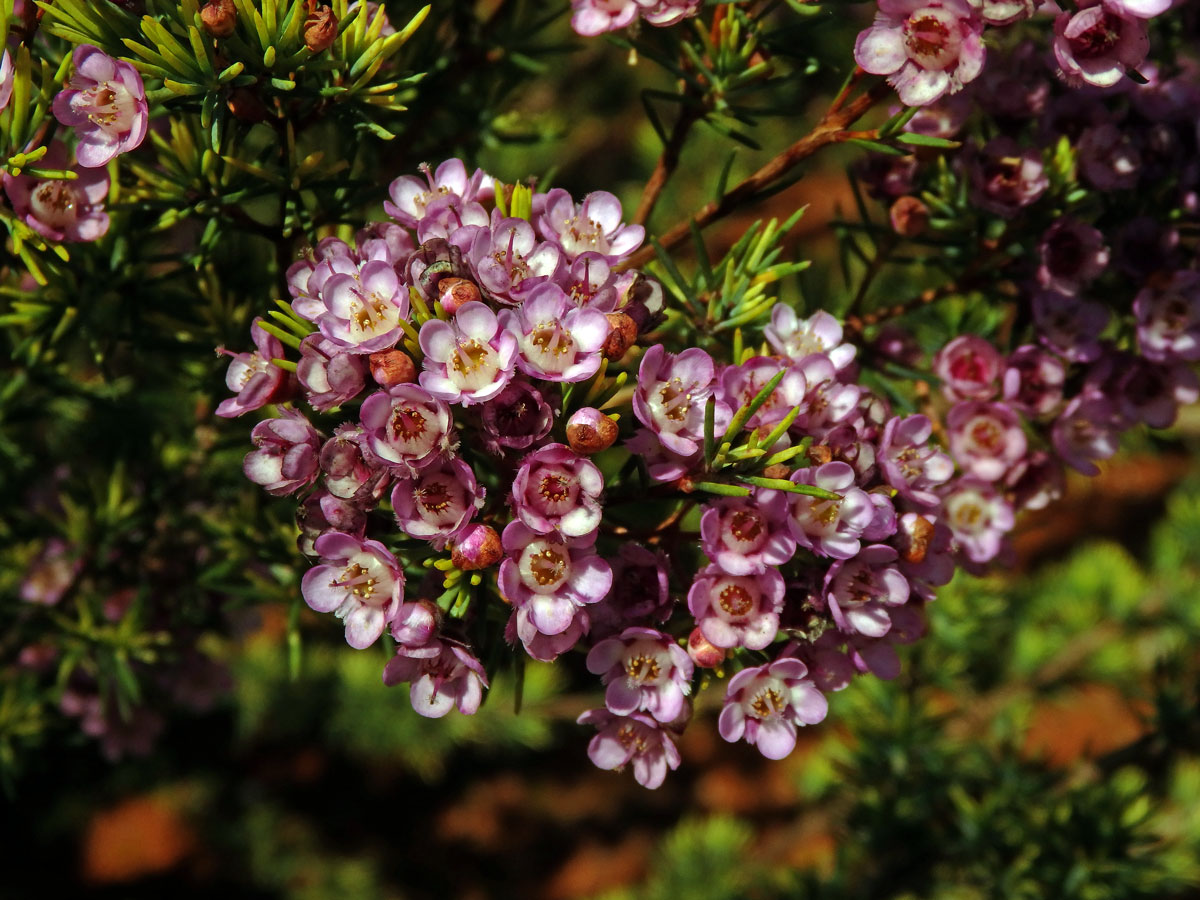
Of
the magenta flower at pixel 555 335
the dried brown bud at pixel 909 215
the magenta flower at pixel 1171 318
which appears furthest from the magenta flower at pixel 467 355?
the magenta flower at pixel 1171 318

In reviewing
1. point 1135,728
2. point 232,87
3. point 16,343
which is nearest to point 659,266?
point 232,87

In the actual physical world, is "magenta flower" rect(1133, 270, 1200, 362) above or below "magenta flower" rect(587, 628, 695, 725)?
above

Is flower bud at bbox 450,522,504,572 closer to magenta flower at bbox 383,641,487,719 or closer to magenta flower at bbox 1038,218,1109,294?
magenta flower at bbox 383,641,487,719

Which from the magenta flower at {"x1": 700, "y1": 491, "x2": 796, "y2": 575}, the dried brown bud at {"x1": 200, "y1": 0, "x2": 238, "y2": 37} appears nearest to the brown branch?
the magenta flower at {"x1": 700, "y1": 491, "x2": 796, "y2": 575}

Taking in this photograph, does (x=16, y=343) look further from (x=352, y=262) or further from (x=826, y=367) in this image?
(x=826, y=367)

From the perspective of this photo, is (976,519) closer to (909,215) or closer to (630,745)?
(909,215)

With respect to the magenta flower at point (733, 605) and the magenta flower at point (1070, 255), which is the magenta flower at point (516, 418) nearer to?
the magenta flower at point (733, 605)

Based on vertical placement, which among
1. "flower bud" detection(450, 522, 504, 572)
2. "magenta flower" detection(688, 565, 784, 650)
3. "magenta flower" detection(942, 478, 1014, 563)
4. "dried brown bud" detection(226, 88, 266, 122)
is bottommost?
"magenta flower" detection(942, 478, 1014, 563)

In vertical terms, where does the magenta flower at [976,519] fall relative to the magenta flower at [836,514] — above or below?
below
